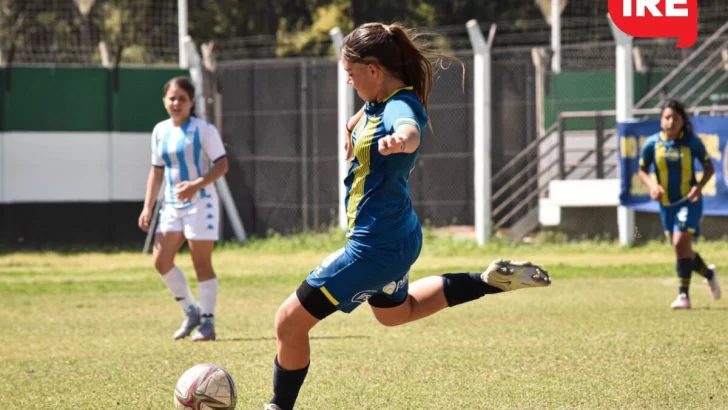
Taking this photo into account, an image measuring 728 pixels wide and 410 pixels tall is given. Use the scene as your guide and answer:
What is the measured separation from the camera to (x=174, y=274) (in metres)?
10.3

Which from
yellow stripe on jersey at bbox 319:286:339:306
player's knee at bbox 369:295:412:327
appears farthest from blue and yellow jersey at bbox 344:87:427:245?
player's knee at bbox 369:295:412:327

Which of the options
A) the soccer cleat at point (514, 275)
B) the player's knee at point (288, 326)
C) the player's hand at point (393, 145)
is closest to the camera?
the player's hand at point (393, 145)

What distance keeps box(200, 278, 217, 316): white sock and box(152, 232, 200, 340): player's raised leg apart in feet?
0.34

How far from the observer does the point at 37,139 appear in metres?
21.4

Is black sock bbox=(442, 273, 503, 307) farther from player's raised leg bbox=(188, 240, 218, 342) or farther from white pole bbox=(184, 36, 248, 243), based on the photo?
white pole bbox=(184, 36, 248, 243)

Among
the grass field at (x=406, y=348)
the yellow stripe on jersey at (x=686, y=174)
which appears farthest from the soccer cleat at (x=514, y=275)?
the yellow stripe on jersey at (x=686, y=174)

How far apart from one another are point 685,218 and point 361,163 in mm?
6892

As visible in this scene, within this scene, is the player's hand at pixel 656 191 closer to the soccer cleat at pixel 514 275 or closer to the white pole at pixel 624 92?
the soccer cleat at pixel 514 275

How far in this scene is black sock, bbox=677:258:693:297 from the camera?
11680mm

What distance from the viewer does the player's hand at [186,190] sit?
391 inches

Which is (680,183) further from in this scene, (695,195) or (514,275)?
(514,275)

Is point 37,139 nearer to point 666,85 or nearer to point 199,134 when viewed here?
point 666,85

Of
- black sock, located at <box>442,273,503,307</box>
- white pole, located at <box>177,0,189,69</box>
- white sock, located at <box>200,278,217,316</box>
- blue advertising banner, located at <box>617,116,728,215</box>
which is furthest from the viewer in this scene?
white pole, located at <box>177,0,189,69</box>

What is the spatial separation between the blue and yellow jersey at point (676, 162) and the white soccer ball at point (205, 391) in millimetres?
6886
